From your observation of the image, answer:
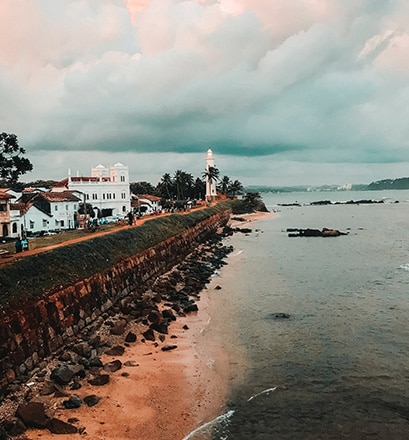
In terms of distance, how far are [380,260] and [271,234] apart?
31391 mm

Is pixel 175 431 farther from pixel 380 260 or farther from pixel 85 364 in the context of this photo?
pixel 380 260

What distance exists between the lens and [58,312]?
21219mm

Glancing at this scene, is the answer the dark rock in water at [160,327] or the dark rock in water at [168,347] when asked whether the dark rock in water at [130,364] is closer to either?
the dark rock in water at [168,347]

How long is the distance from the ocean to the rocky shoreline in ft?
10.3

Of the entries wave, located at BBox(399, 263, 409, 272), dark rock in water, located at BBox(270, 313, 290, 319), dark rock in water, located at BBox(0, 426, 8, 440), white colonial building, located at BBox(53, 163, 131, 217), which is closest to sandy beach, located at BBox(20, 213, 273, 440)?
dark rock in water, located at BBox(0, 426, 8, 440)

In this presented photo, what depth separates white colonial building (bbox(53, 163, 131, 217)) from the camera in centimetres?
7062

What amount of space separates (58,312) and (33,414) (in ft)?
24.9

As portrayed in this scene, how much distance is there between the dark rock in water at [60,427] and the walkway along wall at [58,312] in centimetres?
348

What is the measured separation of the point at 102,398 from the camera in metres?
16.1

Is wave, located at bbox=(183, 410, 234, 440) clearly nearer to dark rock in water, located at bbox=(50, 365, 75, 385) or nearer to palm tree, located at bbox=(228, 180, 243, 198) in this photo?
dark rock in water, located at bbox=(50, 365, 75, 385)

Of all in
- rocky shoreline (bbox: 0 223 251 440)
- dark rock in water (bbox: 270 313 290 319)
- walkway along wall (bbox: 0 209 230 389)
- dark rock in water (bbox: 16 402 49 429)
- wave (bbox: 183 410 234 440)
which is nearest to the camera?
dark rock in water (bbox: 16 402 49 429)

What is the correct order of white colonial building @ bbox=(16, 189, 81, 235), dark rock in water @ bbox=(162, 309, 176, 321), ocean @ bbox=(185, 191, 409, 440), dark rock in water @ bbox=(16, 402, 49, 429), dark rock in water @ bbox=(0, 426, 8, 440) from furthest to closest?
1. white colonial building @ bbox=(16, 189, 81, 235)
2. dark rock in water @ bbox=(162, 309, 176, 321)
3. ocean @ bbox=(185, 191, 409, 440)
4. dark rock in water @ bbox=(16, 402, 49, 429)
5. dark rock in water @ bbox=(0, 426, 8, 440)

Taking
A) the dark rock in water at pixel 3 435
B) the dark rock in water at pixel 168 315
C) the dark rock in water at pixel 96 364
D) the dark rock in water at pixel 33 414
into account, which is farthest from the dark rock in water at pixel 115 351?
the dark rock in water at pixel 3 435

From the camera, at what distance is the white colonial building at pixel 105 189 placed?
232ft
